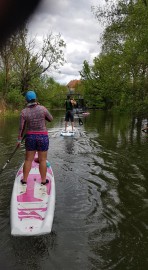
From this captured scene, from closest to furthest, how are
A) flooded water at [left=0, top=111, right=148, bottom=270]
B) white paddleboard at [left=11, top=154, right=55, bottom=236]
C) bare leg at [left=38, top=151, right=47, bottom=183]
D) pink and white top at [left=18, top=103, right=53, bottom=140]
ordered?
1. flooded water at [left=0, top=111, right=148, bottom=270]
2. white paddleboard at [left=11, top=154, right=55, bottom=236]
3. bare leg at [left=38, top=151, right=47, bottom=183]
4. pink and white top at [left=18, top=103, right=53, bottom=140]

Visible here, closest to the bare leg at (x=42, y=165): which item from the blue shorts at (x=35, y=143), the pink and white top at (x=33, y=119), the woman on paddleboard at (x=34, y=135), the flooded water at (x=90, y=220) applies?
the woman on paddleboard at (x=34, y=135)

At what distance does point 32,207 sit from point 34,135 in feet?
6.04

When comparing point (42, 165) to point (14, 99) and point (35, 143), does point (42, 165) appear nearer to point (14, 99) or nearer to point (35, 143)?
point (35, 143)

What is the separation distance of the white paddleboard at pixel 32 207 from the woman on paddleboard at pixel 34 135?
0.27 metres

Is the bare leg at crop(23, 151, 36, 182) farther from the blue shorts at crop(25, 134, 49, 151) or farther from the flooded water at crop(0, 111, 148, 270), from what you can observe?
the flooded water at crop(0, 111, 148, 270)

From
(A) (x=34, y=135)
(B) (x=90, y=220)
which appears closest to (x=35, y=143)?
(A) (x=34, y=135)

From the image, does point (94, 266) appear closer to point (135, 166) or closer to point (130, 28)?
point (135, 166)

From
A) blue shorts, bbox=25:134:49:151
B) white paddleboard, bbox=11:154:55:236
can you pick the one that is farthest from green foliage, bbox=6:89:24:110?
blue shorts, bbox=25:134:49:151

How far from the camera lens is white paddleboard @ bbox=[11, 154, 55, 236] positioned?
458 centimetres

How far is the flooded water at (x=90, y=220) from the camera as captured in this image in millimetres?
4008

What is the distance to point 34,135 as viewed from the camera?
6.61m

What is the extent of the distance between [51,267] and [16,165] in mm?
6320

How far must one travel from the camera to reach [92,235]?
483 centimetres

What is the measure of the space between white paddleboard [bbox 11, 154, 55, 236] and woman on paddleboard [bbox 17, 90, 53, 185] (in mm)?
275
